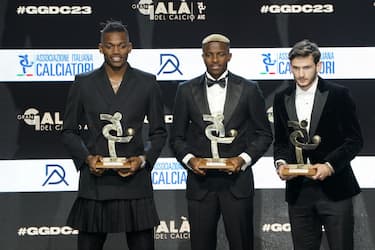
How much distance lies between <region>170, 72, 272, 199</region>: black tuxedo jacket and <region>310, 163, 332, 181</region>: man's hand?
0.37 meters

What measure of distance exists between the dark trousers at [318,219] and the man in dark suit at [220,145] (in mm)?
325

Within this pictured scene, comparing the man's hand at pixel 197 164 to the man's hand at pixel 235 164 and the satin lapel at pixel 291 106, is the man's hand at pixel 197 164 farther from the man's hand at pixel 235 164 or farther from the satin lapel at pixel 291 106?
the satin lapel at pixel 291 106

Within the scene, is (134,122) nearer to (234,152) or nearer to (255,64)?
(234,152)

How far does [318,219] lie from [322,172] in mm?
246

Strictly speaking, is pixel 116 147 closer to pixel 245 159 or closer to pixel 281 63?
pixel 245 159

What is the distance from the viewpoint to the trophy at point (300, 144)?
11.3ft

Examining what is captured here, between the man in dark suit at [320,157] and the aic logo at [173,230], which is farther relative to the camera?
the aic logo at [173,230]

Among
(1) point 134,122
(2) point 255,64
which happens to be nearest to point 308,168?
(1) point 134,122

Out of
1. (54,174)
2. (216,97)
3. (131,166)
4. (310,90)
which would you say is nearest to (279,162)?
(310,90)

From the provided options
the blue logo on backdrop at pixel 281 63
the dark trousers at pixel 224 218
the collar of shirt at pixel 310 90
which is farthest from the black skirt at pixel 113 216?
the blue logo on backdrop at pixel 281 63

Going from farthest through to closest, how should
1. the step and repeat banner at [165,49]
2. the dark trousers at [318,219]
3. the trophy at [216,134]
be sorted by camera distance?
the step and repeat banner at [165,49] → the trophy at [216,134] → the dark trousers at [318,219]

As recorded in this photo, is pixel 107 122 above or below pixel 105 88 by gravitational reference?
below

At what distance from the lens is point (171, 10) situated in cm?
487

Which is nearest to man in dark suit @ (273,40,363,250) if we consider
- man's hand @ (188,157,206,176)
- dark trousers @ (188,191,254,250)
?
dark trousers @ (188,191,254,250)
